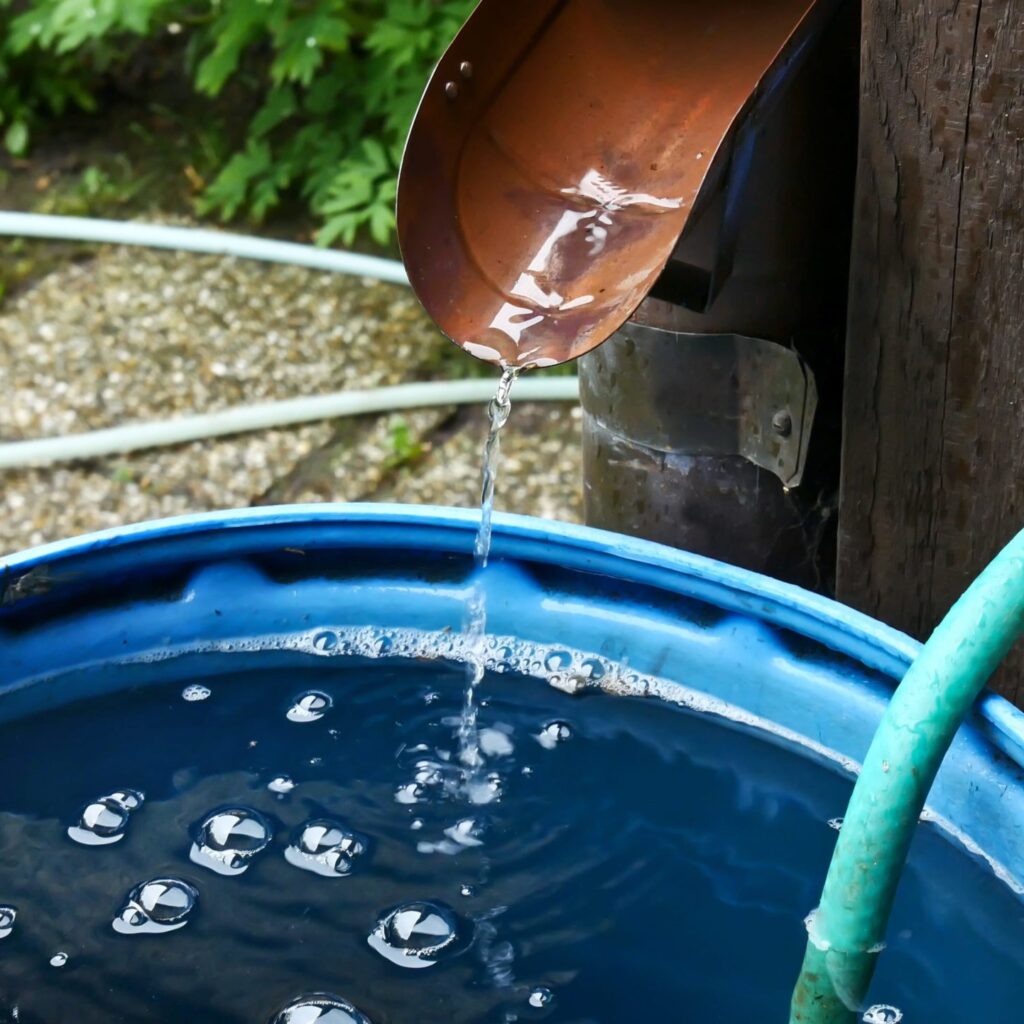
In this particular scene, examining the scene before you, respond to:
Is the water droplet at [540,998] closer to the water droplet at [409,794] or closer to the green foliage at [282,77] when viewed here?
the water droplet at [409,794]

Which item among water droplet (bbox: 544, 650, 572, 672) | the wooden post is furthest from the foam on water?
the wooden post

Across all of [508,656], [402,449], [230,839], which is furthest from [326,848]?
[402,449]

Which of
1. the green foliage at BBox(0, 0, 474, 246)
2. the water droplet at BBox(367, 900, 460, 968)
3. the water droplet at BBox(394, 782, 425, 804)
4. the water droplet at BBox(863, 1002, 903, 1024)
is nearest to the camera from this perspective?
the water droplet at BBox(863, 1002, 903, 1024)

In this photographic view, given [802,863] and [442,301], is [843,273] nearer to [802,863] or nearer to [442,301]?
[442,301]

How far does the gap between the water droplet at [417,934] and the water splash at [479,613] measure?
24 centimetres

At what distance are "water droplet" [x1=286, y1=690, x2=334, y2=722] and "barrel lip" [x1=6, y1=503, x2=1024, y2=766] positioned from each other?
0.68ft

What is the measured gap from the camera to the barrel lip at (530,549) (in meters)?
1.53

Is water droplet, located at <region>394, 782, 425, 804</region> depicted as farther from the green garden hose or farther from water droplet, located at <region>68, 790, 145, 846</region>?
the green garden hose

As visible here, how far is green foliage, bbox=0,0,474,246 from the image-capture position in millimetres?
3207

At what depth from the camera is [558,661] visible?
1800 millimetres

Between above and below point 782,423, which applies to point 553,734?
below

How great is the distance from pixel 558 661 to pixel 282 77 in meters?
2.16

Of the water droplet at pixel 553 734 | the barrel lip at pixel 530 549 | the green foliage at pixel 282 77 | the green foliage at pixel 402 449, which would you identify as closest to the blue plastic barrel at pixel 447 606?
the barrel lip at pixel 530 549

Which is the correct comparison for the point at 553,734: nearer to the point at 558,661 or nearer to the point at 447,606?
the point at 558,661
